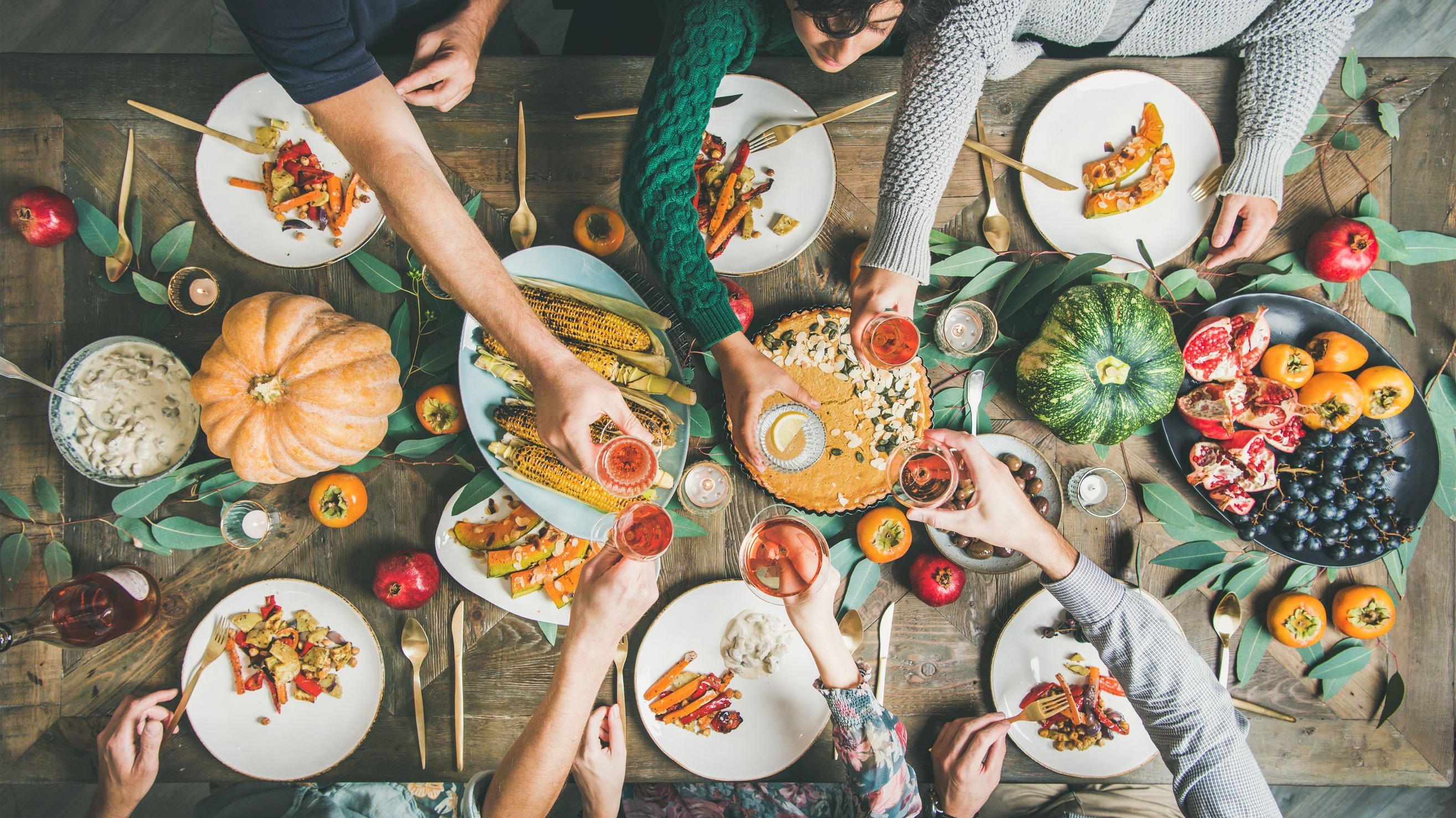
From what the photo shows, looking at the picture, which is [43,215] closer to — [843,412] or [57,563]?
[57,563]

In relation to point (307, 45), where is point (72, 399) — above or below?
below

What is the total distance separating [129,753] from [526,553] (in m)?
1.21

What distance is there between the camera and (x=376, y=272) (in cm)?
198

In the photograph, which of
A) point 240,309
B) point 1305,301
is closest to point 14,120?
point 240,309

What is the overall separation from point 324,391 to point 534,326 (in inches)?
24.9

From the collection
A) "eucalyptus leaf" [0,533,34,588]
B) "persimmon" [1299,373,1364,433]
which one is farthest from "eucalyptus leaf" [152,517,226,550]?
"persimmon" [1299,373,1364,433]

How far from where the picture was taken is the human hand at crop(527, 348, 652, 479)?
59.2 inches

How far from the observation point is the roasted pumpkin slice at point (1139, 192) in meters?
1.98

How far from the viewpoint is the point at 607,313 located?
1887 millimetres

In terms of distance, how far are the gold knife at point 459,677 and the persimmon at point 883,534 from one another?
3.76 ft

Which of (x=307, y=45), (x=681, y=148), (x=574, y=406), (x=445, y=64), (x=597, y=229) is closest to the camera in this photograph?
(x=307, y=45)

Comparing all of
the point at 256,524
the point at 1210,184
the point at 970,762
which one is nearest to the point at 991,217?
the point at 1210,184

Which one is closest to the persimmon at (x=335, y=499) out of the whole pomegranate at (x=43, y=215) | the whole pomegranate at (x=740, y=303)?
the whole pomegranate at (x=43, y=215)

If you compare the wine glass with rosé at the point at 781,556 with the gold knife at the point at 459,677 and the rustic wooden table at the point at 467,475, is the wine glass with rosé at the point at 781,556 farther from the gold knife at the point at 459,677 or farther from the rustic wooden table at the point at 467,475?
the gold knife at the point at 459,677
